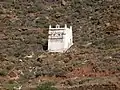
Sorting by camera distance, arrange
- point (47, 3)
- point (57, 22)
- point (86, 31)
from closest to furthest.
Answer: point (86, 31), point (57, 22), point (47, 3)

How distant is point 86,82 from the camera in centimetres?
2703

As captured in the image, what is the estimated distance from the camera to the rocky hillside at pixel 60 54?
29.4m

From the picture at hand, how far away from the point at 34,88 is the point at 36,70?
4580mm

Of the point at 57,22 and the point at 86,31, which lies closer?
the point at 86,31

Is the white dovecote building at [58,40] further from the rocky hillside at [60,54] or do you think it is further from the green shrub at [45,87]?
the green shrub at [45,87]

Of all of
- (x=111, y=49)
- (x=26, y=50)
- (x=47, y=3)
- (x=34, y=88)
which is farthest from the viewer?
(x=47, y=3)

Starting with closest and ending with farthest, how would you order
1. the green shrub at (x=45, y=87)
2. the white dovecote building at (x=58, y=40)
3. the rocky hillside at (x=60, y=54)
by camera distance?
the green shrub at (x=45, y=87)
the rocky hillside at (x=60, y=54)
the white dovecote building at (x=58, y=40)

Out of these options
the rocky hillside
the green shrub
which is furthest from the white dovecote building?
the green shrub

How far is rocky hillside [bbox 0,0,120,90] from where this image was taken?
29.4 metres

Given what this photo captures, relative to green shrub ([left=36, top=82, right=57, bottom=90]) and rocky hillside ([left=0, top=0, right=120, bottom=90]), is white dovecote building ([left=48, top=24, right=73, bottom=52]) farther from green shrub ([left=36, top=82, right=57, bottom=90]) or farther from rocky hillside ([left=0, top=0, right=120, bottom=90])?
green shrub ([left=36, top=82, right=57, bottom=90])

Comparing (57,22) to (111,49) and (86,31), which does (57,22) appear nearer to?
(86,31)

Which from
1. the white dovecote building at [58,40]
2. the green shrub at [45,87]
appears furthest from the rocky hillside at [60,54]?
the white dovecote building at [58,40]

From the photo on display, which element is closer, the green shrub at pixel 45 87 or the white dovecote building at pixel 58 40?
the green shrub at pixel 45 87

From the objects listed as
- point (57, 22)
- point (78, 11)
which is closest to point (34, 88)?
point (57, 22)
